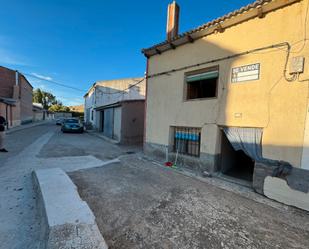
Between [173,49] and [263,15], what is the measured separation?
3240 millimetres

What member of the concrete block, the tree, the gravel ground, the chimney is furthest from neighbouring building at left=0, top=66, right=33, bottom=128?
the tree

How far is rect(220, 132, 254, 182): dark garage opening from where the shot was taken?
5523 mm

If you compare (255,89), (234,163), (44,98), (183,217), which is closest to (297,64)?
(255,89)

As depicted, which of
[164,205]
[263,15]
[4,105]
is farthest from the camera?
[4,105]

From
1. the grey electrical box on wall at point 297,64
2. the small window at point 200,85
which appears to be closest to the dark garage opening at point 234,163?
the small window at point 200,85

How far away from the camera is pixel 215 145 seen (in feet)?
17.6

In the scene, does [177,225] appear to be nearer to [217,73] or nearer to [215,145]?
[215,145]

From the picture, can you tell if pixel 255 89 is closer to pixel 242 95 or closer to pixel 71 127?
pixel 242 95

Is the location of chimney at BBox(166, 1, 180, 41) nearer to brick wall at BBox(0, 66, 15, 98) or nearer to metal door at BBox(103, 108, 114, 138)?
metal door at BBox(103, 108, 114, 138)

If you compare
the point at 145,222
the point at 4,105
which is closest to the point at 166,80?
the point at 145,222

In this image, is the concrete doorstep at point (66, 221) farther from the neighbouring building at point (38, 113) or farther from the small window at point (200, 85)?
the neighbouring building at point (38, 113)

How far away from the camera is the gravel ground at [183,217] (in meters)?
2.40

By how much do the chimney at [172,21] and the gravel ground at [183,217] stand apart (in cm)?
628

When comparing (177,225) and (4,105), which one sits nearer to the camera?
(177,225)
